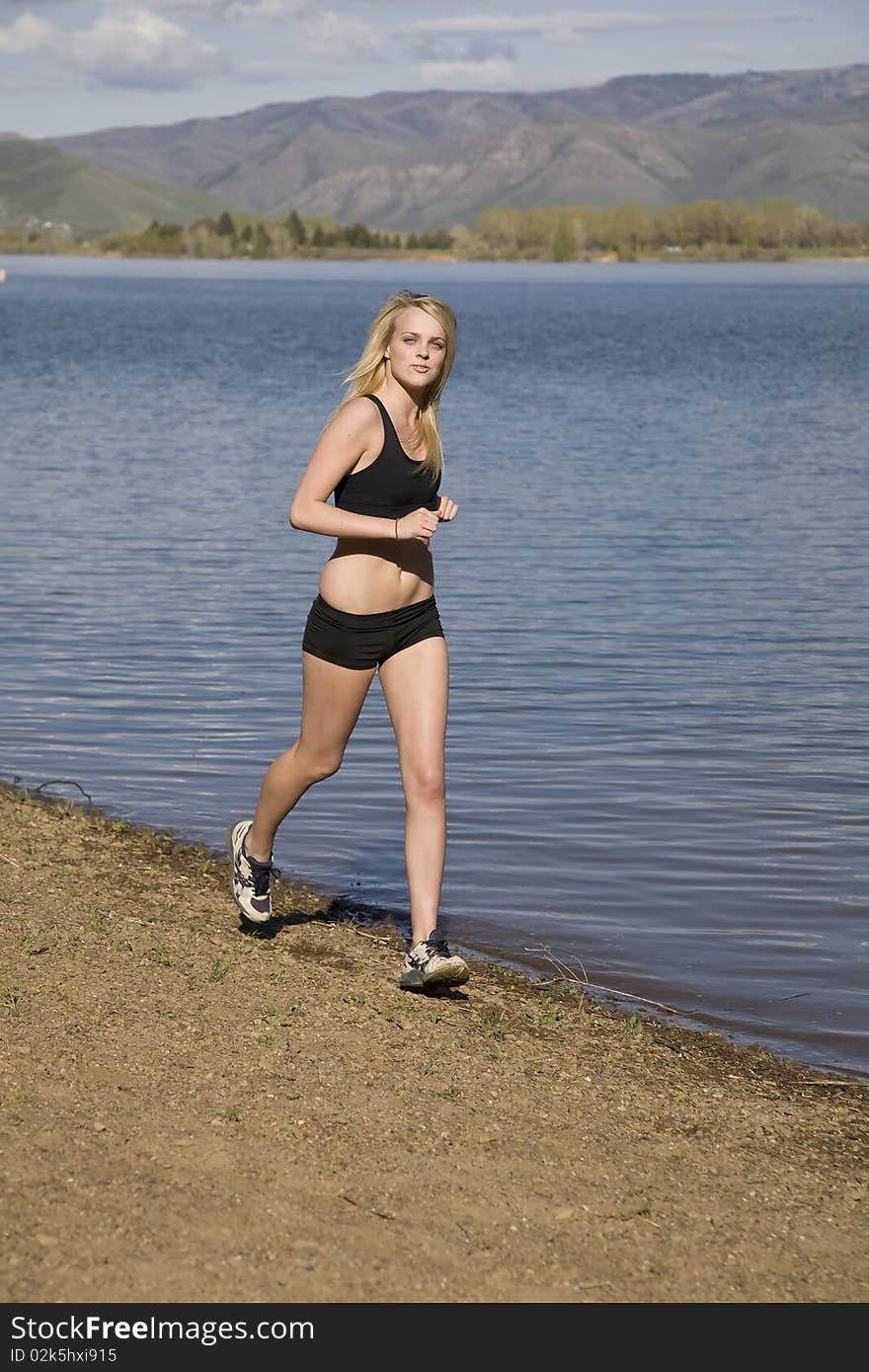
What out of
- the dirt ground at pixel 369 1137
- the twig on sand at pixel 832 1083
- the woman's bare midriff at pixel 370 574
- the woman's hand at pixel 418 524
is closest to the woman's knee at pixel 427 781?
the woman's bare midriff at pixel 370 574

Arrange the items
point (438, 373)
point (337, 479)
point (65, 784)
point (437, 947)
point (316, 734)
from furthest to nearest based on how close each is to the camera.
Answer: point (65, 784)
point (316, 734)
point (437, 947)
point (438, 373)
point (337, 479)

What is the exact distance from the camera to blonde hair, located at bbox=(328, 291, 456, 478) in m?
5.41

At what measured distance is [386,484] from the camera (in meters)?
5.35

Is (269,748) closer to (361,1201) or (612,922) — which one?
(612,922)

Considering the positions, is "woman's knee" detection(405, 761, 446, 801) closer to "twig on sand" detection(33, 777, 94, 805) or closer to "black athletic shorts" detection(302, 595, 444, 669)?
"black athletic shorts" detection(302, 595, 444, 669)

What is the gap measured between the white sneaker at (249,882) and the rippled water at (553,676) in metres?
1.05

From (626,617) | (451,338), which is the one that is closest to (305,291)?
(626,617)

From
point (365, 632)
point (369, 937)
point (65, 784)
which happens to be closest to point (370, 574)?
point (365, 632)

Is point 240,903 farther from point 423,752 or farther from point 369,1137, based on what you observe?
point 369,1137

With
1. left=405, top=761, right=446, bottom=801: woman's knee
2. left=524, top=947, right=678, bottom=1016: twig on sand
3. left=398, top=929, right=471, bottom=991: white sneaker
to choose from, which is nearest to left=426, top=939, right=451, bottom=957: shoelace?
left=398, top=929, right=471, bottom=991: white sneaker

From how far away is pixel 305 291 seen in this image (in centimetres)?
12412

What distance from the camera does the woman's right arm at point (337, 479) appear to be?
17.2 feet

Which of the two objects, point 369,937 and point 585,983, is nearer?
point 585,983

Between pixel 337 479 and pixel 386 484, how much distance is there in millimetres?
154
